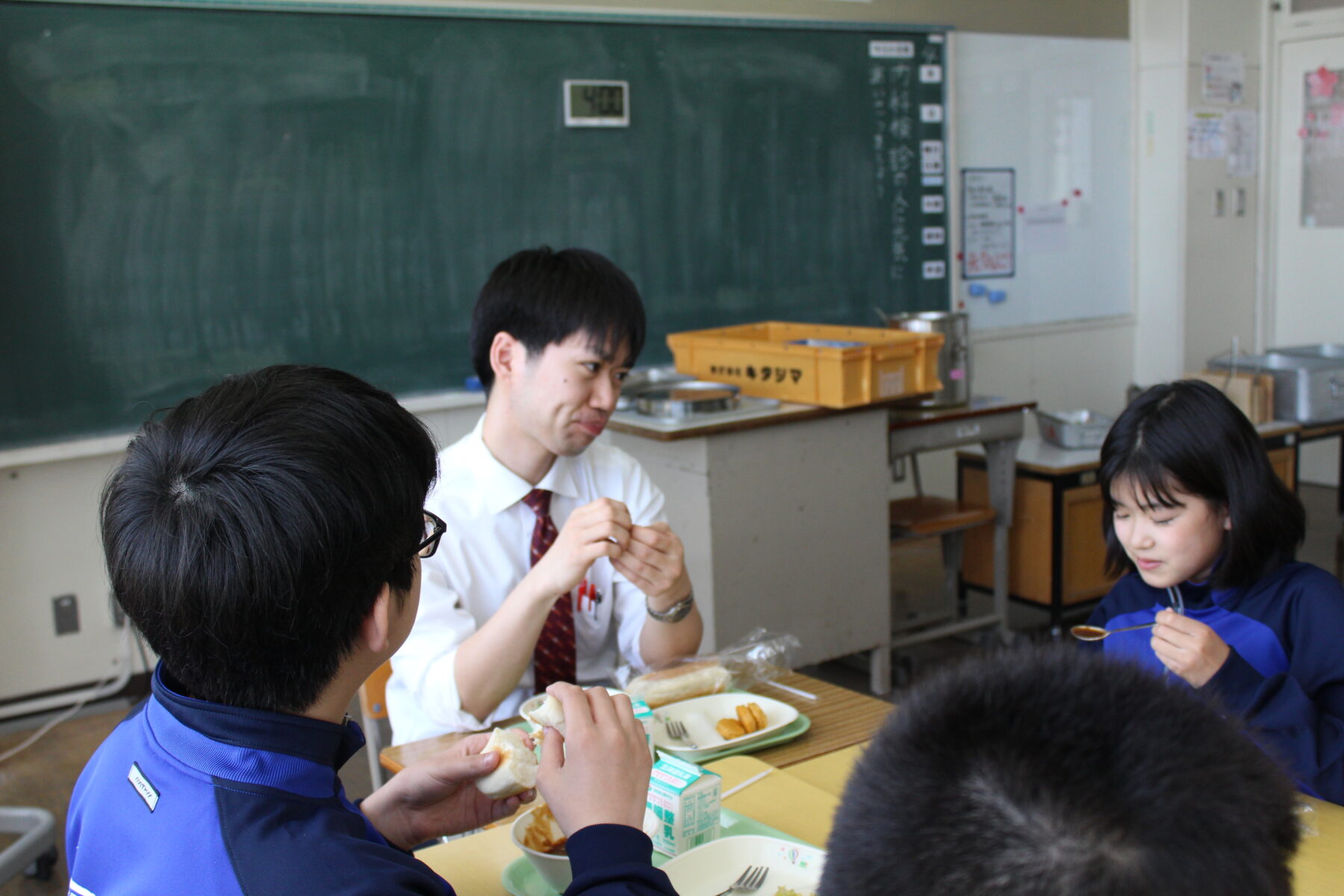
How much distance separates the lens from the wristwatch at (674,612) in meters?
1.73

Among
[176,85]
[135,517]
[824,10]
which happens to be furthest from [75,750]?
[824,10]

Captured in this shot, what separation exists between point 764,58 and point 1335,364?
2471mm

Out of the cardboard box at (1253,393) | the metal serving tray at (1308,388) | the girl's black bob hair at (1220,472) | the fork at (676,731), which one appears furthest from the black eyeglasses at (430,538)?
the metal serving tray at (1308,388)

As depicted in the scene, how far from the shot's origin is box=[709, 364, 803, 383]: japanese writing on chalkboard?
329 centimetres

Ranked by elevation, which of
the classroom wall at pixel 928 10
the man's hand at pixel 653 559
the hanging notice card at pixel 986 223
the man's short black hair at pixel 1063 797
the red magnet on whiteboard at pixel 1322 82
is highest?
the classroom wall at pixel 928 10

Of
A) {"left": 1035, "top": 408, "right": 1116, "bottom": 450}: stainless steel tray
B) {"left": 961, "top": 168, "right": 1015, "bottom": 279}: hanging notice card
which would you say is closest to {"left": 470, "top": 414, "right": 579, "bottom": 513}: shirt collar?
{"left": 1035, "top": 408, "right": 1116, "bottom": 450}: stainless steel tray

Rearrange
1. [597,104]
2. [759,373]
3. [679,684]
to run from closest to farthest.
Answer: [679,684] → [759,373] → [597,104]

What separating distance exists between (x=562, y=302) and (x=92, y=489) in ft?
7.44

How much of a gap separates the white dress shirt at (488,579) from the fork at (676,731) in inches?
11.5

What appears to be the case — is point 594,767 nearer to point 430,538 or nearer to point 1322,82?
point 430,538

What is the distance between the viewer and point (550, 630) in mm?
1808

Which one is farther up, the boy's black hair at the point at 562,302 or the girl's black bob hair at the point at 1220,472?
the boy's black hair at the point at 562,302

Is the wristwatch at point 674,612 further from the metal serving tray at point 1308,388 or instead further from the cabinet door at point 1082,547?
the metal serving tray at point 1308,388

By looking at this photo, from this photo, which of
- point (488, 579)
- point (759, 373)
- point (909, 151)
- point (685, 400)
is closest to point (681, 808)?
point (488, 579)
